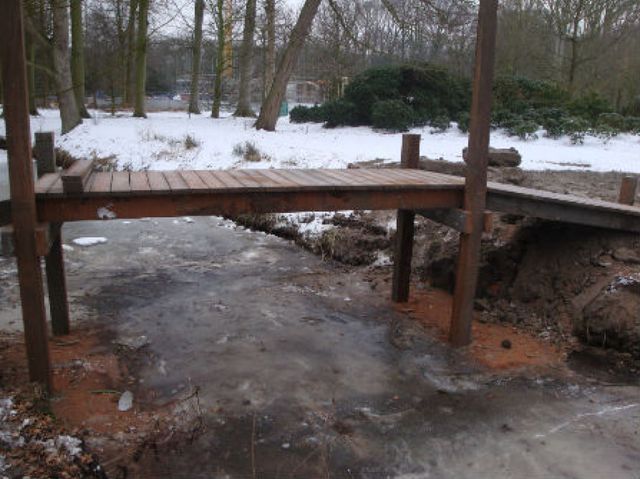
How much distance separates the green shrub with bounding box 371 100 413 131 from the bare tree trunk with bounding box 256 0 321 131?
9.57 feet

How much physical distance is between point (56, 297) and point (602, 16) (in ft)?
67.8

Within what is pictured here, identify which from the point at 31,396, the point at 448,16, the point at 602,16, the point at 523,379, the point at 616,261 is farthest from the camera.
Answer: the point at 602,16

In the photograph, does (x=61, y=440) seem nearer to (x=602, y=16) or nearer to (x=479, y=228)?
(x=479, y=228)

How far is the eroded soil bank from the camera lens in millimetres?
3805

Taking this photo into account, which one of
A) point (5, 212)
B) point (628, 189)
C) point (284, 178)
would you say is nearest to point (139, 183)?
point (5, 212)

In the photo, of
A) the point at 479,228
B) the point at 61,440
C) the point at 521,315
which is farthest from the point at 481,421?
the point at 61,440

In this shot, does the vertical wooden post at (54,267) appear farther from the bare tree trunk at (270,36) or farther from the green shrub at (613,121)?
the bare tree trunk at (270,36)

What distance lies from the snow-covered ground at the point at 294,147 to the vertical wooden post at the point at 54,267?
690cm

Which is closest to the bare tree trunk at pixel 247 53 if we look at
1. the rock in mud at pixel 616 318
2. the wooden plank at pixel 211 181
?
the wooden plank at pixel 211 181

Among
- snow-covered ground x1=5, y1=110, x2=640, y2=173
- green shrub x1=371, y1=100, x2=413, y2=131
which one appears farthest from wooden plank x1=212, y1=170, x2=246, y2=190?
green shrub x1=371, y1=100, x2=413, y2=131


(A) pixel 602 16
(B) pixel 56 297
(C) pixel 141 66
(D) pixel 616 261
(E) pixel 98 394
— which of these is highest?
(A) pixel 602 16

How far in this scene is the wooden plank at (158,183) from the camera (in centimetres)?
447

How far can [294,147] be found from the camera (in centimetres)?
1416

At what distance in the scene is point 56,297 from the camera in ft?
18.3
